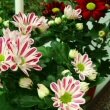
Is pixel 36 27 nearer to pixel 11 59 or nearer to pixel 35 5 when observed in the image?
pixel 11 59

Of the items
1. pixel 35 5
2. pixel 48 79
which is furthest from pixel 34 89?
pixel 35 5

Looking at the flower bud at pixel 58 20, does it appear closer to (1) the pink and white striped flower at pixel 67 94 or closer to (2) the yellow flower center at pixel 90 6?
(2) the yellow flower center at pixel 90 6

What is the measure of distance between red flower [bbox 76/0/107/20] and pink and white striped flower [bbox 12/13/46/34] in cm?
18

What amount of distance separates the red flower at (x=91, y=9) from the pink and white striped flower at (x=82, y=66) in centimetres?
21

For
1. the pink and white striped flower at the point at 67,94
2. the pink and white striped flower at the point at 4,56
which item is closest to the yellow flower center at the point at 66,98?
the pink and white striped flower at the point at 67,94

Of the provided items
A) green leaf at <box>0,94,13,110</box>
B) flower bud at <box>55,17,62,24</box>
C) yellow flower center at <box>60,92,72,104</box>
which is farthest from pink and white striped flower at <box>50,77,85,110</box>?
flower bud at <box>55,17,62,24</box>

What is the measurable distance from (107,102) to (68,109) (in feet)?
2.86

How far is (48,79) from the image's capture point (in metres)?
0.63

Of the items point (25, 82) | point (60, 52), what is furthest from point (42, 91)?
point (60, 52)

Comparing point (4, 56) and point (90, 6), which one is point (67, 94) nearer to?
point (4, 56)

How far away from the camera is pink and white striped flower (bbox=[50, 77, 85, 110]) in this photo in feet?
1.85

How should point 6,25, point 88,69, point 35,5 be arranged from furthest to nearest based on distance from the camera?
point 35,5 → point 6,25 → point 88,69

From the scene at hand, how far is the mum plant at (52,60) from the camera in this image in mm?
570

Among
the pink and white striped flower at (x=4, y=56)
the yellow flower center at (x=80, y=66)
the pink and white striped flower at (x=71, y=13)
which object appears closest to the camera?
the pink and white striped flower at (x=4, y=56)
